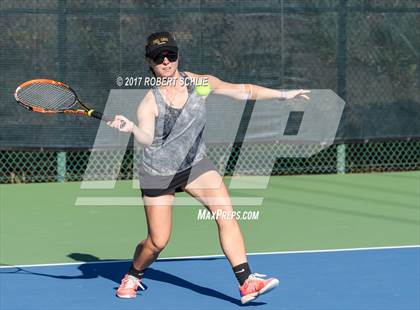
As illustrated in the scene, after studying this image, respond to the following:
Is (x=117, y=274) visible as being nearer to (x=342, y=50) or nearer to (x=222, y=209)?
(x=222, y=209)

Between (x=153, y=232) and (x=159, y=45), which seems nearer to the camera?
(x=159, y=45)

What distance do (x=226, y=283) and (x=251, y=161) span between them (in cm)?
593

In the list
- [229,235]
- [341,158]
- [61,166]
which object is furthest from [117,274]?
[341,158]

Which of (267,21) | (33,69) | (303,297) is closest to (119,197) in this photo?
(33,69)

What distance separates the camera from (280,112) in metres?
13.3

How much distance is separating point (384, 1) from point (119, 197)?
4.45 m

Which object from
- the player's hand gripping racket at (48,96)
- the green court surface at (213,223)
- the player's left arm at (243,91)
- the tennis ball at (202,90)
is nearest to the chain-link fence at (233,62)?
the green court surface at (213,223)

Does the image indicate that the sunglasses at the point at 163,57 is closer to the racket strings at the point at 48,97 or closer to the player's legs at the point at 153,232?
the player's legs at the point at 153,232

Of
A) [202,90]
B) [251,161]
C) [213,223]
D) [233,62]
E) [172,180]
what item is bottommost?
[251,161]

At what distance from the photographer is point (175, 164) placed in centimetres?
732

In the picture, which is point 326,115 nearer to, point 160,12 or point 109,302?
point 160,12

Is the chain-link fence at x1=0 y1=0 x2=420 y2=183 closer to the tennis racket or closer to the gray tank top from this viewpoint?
the tennis racket

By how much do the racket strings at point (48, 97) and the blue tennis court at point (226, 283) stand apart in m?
1.31

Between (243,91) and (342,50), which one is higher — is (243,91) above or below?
above
